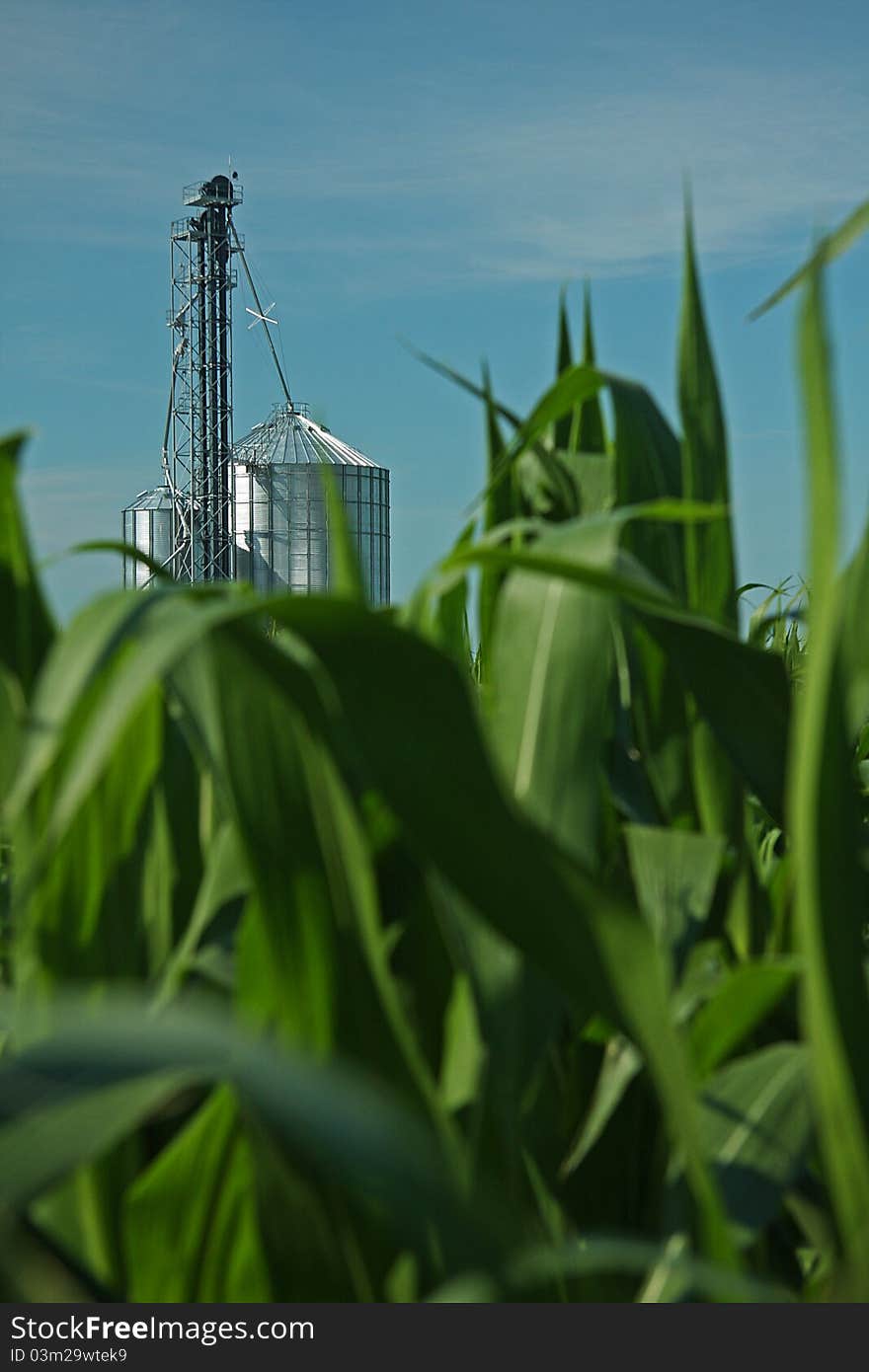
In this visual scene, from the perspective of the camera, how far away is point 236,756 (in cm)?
24

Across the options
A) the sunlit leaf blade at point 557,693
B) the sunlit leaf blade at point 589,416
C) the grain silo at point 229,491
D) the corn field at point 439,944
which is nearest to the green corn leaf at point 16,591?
Result: the corn field at point 439,944

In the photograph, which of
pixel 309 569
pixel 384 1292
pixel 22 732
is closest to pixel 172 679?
pixel 22 732

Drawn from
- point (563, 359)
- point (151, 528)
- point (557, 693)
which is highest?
point (151, 528)

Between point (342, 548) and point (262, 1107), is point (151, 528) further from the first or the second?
point (262, 1107)

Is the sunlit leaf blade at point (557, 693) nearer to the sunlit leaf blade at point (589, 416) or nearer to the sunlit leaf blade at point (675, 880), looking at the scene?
the sunlit leaf blade at point (675, 880)

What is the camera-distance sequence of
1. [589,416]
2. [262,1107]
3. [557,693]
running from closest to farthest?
[262,1107]
[557,693]
[589,416]

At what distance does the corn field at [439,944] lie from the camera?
200 mm

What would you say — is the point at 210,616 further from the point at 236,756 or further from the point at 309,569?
the point at 309,569

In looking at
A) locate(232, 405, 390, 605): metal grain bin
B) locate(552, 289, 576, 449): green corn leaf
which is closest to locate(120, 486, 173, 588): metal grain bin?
locate(232, 405, 390, 605): metal grain bin

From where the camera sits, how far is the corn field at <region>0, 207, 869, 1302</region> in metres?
0.20

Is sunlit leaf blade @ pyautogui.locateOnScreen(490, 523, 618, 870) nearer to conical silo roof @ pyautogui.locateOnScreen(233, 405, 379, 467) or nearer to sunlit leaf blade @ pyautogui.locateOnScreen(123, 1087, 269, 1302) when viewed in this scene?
sunlit leaf blade @ pyautogui.locateOnScreen(123, 1087, 269, 1302)

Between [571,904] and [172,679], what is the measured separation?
128 millimetres

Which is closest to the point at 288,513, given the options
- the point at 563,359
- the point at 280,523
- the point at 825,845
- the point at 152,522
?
the point at 280,523

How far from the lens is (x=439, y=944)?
32cm
